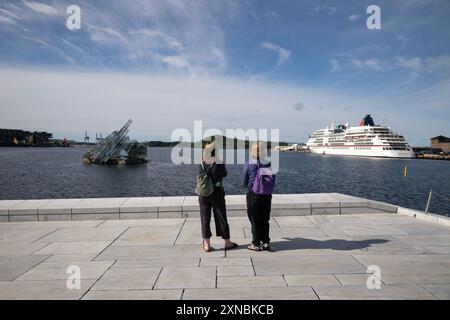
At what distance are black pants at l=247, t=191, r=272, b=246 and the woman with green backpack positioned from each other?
0.54 metres

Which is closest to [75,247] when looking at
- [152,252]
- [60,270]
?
[60,270]

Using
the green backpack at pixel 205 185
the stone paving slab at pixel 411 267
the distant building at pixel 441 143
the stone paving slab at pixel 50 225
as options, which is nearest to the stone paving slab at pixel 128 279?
the green backpack at pixel 205 185

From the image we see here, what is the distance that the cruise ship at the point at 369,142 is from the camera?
10069 cm

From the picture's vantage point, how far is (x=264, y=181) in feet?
18.5

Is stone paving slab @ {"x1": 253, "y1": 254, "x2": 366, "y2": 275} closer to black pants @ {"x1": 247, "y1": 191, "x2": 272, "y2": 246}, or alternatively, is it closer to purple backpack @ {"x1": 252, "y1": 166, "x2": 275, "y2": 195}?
black pants @ {"x1": 247, "y1": 191, "x2": 272, "y2": 246}

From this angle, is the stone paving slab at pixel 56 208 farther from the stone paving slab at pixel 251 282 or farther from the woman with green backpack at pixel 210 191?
the stone paving slab at pixel 251 282

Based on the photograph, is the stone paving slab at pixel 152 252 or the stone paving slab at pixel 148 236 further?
the stone paving slab at pixel 148 236

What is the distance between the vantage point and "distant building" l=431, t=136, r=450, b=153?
164 meters

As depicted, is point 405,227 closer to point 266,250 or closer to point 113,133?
point 266,250

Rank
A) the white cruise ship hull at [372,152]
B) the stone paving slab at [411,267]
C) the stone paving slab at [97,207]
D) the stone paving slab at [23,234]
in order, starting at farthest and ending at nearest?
the white cruise ship hull at [372,152], the stone paving slab at [97,207], the stone paving slab at [23,234], the stone paving slab at [411,267]

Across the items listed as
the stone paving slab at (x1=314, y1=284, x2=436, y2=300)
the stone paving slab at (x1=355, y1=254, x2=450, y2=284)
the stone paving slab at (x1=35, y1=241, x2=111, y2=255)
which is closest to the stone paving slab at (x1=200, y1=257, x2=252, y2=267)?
the stone paving slab at (x1=314, y1=284, x2=436, y2=300)

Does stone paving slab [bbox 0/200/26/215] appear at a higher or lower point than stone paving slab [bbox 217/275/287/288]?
higher

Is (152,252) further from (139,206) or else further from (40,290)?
(139,206)
